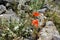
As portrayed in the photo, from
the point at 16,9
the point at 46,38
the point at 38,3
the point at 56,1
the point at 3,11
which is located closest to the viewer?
the point at 46,38

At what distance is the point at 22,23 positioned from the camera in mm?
5848

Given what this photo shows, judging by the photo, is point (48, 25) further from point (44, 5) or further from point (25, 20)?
point (44, 5)

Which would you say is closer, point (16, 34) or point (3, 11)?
point (16, 34)

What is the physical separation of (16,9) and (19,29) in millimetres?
1316

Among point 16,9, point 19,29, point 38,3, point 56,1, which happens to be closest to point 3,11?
point 16,9

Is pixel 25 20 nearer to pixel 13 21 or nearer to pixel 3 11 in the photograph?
pixel 13 21

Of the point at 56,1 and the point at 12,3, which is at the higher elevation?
the point at 12,3

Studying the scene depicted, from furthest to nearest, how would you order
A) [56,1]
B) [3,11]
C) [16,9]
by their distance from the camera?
1. [56,1]
2. [16,9]
3. [3,11]

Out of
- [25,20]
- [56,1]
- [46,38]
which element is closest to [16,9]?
[25,20]

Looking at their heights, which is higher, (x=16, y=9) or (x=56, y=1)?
(x=16, y=9)

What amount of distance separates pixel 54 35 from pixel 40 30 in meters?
0.48

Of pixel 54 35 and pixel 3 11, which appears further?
pixel 3 11

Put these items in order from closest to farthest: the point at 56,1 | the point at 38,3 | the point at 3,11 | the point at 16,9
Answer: the point at 3,11
the point at 16,9
the point at 38,3
the point at 56,1

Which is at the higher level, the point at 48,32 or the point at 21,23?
the point at 21,23
